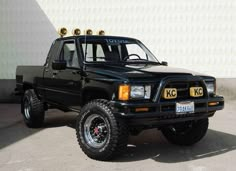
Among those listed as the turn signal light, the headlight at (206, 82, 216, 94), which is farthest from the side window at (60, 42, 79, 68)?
the headlight at (206, 82, 216, 94)

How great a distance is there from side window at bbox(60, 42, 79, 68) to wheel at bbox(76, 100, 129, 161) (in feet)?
3.19

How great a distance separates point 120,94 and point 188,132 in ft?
5.95

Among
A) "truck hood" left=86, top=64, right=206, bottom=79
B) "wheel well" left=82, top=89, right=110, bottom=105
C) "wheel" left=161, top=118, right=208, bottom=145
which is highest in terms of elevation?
"truck hood" left=86, top=64, right=206, bottom=79

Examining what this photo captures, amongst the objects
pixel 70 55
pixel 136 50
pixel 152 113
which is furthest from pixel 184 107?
pixel 136 50

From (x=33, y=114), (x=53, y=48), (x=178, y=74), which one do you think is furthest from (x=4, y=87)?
(x=178, y=74)

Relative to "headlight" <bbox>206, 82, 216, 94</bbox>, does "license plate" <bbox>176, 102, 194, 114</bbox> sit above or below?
below

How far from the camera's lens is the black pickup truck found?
→ 457 centimetres

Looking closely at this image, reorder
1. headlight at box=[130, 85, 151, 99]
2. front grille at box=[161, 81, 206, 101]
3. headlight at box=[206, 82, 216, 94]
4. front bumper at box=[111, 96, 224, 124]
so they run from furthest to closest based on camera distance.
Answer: headlight at box=[206, 82, 216, 94]
front grille at box=[161, 81, 206, 101]
headlight at box=[130, 85, 151, 99]
front bumper at box=[111, 96, 224, 124]

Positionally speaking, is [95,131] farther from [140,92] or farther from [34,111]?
[34,111]

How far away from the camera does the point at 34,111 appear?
7148 millimetres

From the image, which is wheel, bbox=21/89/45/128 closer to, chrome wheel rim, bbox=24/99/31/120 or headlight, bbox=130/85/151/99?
chrome wheel rim, bbox=24/99/31/120

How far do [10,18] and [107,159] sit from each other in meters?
8.09

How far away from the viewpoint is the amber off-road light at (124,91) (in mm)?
4520

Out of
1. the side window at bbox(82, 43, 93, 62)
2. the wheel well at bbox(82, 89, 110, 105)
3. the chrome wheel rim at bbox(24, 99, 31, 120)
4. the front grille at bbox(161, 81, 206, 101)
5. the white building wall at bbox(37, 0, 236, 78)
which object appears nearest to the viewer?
the front grille at bbox(161, 81, 206, 101)
